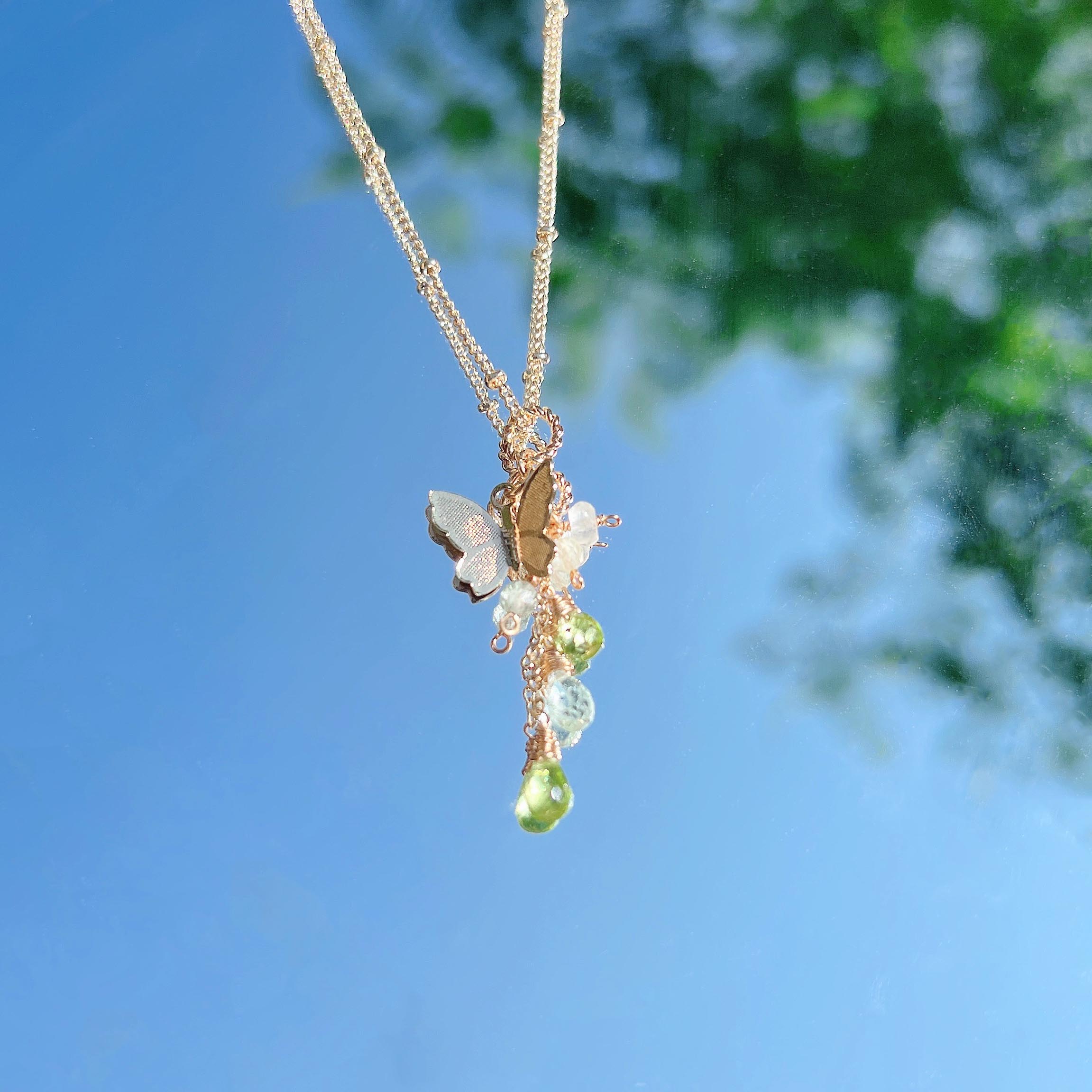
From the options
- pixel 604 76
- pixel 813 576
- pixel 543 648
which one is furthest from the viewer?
pixel 604 76

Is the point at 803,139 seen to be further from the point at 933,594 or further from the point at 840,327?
the point at 933,594

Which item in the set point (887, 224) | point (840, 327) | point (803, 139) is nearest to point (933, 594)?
point (840, 327)

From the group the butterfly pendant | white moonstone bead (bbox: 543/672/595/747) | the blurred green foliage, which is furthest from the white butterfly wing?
the blurred green foliage

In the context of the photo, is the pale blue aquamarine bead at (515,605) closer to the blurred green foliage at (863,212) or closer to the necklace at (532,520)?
the necklace at (532,520)

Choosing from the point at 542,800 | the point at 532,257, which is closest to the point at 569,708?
the point at 542,800

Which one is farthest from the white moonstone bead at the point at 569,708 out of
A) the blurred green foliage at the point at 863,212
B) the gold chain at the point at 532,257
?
the blurred green foliage at the point at 863,212

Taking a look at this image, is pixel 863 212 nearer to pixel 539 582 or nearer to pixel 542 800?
pixel 539 582
